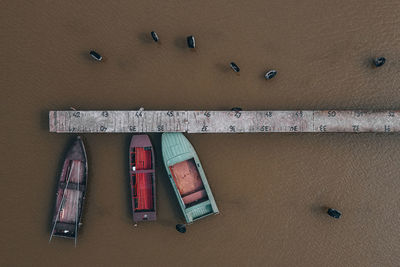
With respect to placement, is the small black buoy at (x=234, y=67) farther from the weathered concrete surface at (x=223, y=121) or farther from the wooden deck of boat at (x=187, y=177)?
the wooden deck of boat at (x=187, y=177)

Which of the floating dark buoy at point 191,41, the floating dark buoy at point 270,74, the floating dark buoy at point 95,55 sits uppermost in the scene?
the floating dark buoy at point 191,41

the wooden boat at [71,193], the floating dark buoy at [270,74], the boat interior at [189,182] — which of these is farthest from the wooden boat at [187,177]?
the floating dark buoy at [270,74]

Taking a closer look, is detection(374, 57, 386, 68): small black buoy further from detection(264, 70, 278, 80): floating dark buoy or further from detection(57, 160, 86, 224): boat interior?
detection(57, 160, 86, 224): boat interior

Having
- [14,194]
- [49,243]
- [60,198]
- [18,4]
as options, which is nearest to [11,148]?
[14,194]

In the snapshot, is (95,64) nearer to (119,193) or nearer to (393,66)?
(119,193)

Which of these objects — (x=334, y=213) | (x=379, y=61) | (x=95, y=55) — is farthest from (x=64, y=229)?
(x=379, y=61)

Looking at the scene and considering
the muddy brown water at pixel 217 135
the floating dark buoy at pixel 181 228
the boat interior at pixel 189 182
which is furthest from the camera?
the muddy brown water at pixel 217 135

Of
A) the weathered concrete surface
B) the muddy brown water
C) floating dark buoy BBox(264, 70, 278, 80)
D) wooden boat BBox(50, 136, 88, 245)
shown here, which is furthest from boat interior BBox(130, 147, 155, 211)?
floating dark buoy BBox(264, 70, 278, 80)
